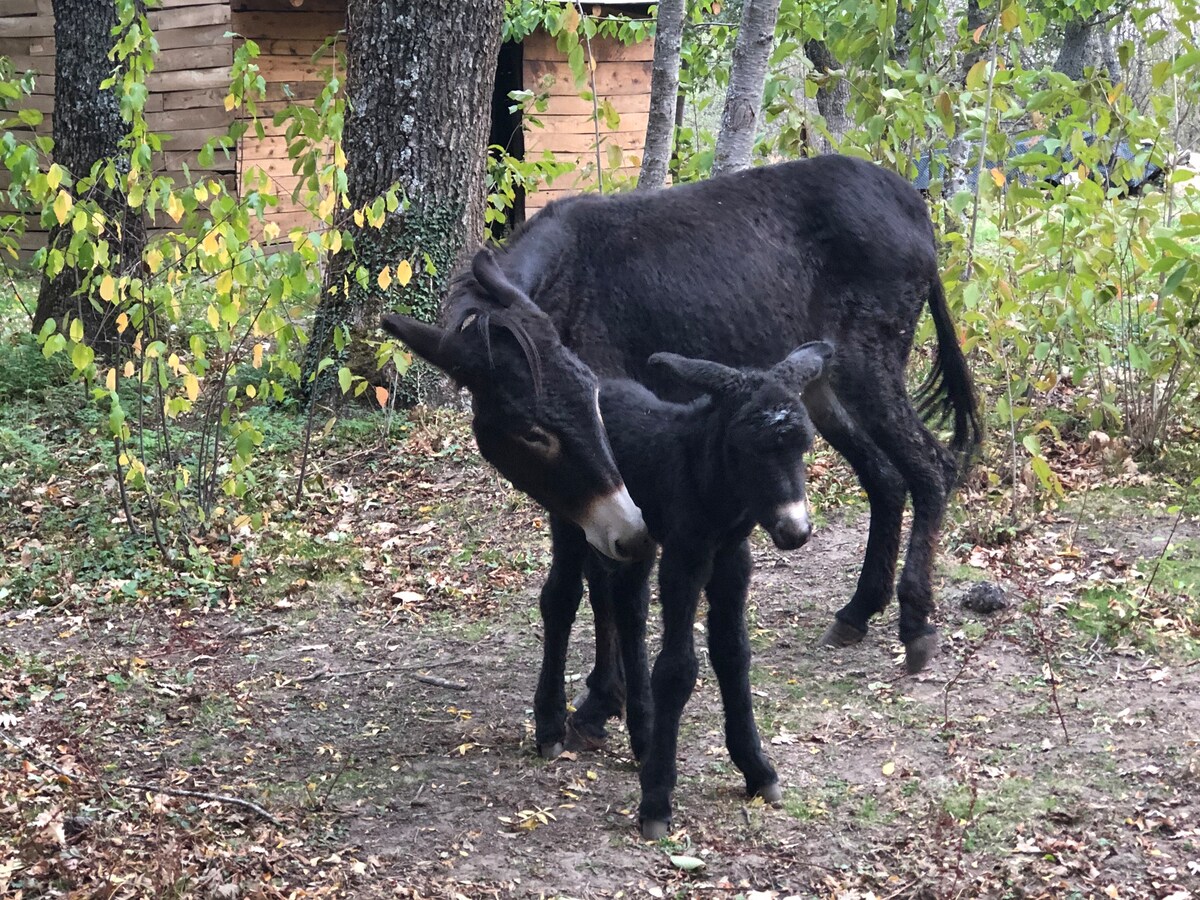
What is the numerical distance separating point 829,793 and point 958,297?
292cm

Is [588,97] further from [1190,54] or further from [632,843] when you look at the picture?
[632,843]

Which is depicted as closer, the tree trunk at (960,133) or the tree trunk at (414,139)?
the tree trunk at (960,133)

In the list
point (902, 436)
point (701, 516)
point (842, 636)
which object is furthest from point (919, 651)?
point (701, 516)

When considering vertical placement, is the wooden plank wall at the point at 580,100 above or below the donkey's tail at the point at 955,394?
above

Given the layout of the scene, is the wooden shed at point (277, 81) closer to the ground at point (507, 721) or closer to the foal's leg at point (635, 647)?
the ground at point (507, 721)

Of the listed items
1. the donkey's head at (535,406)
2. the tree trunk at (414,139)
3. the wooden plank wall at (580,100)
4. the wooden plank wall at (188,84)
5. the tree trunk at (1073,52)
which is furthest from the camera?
the tree trunk at (1073,52)

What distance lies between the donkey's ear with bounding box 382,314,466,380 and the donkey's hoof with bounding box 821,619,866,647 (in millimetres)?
2236

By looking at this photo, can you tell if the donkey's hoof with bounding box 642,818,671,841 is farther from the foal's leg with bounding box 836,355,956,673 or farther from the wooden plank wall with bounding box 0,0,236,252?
the wooden plank wall with bounding box 0,0,236,252

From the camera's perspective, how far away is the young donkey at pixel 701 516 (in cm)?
351

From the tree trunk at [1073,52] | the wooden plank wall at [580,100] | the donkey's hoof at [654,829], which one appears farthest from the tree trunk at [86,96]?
the tree trunk at [1073,52]

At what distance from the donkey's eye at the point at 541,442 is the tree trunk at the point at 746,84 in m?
3.17

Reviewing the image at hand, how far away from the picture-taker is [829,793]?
13.1 ft

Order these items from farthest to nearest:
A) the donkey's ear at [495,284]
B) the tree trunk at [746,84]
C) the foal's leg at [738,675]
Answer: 1. the tree trunk at [746,84]
2. the donkey's ear at [495,284]
3. the foal's leg at [738,675]

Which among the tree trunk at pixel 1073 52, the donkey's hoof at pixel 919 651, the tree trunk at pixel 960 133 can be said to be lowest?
the donkey's hoof at pixel 919 651
